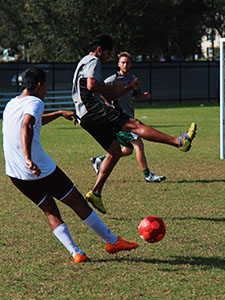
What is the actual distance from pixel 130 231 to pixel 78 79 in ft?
6.50

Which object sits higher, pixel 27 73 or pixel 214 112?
pixel 27 73

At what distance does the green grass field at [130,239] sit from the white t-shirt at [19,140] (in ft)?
3.04

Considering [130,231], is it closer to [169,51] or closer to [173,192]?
[173,192]

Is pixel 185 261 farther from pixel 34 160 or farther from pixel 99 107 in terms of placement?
pixel 99 107

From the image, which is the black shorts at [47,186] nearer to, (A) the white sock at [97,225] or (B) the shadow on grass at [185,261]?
(A) the white sock at [97,225]

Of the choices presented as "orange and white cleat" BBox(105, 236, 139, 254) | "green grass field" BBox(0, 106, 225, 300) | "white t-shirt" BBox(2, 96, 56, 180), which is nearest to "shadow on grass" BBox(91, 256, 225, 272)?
"green grass field" BBox(0, 106, 225, 300)

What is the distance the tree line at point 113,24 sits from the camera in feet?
119

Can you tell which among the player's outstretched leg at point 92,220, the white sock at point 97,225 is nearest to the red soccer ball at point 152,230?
the player's outstretched leg at point 92,220

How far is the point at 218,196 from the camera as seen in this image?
889 centimetres

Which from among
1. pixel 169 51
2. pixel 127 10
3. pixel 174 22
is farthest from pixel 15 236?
pixel 169 51

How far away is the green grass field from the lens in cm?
498

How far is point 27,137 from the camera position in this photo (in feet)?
16.8

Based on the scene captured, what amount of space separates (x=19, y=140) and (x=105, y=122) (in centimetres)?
216

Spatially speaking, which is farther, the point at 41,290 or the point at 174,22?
the point at 174,22
